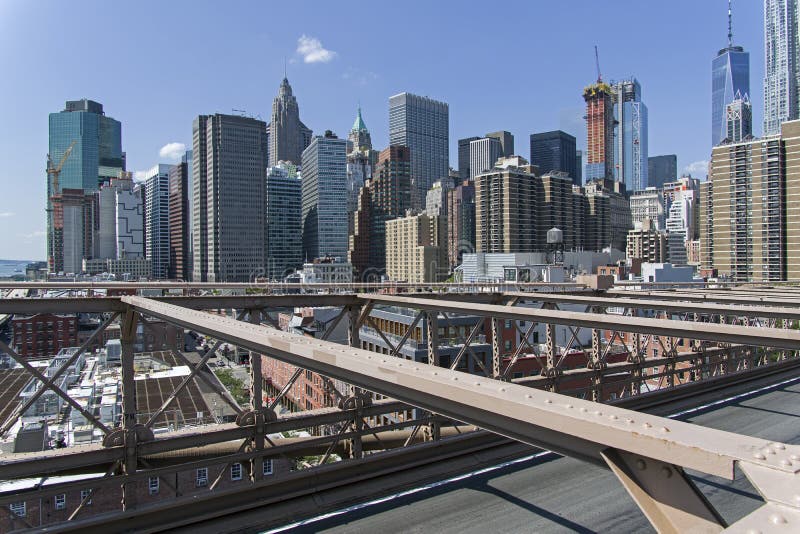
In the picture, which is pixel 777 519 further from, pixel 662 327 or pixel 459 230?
pixel 459 230

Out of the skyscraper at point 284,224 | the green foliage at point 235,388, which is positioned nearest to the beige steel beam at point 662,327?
the green foliage at point 235,388

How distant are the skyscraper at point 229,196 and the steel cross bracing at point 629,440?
174 metres

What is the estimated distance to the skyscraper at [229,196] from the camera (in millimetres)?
172000

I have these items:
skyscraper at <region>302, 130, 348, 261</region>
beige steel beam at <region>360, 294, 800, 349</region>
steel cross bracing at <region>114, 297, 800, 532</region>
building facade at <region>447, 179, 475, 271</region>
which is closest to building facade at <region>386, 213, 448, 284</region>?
building facade at <region>447, 179, 475, 271</region>

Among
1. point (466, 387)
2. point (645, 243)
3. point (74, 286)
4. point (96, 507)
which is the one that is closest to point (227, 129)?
point (645, 243)

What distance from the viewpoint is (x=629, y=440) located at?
2389mm

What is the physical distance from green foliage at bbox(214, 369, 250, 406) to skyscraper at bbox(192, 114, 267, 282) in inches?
4475

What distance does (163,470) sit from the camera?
27.4 ft

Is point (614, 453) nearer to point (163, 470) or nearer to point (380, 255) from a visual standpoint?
point (163, 470)

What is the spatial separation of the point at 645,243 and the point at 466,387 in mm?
182294

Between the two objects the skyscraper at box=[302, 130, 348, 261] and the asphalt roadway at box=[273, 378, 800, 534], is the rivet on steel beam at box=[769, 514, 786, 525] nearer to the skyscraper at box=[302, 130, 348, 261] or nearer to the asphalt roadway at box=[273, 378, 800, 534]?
the asphalt roadway at box=[273, 378, 800, 534]

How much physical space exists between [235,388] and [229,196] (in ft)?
434

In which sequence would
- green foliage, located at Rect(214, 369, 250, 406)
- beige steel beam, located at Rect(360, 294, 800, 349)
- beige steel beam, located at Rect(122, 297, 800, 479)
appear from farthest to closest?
1. green foliage, located at Rect(214, 369, 250, 406)
2. beige steel beam, located at Rect(360, 294, 800, 349)
3. beige steel beam, located at Rect(122, 297, 800, 479)

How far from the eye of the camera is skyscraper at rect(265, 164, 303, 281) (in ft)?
620
